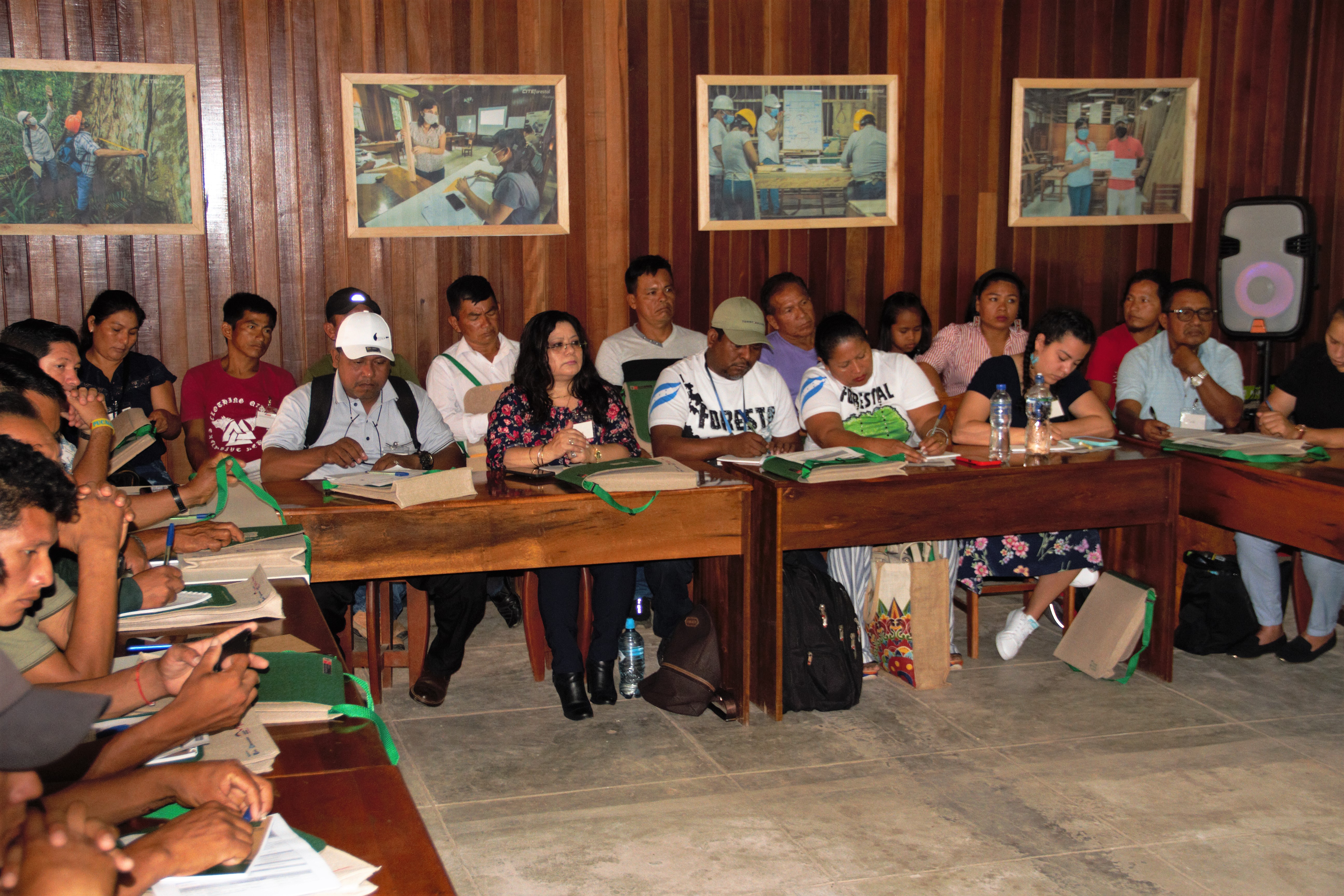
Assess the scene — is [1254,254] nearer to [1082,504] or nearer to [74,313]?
[1082,504]

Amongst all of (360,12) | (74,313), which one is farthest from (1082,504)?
(74,313)

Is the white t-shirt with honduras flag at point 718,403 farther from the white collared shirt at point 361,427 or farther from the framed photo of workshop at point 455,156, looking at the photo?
the framed photo of workshop at point 455,156

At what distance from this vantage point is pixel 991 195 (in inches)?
223

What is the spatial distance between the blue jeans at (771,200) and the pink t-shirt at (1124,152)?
1.73 meters

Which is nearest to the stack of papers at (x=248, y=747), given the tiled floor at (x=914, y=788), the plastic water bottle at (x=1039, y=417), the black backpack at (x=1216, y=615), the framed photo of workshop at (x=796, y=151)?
the tiled floor at (x=914, y=788)

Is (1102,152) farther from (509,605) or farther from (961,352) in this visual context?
(509,605)

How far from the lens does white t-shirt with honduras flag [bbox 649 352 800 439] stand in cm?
394

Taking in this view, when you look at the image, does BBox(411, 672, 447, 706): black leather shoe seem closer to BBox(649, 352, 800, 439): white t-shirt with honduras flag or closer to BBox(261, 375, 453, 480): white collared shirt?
BBox(261, 375, 453, 480): white collared shirt

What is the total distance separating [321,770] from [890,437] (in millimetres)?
2837

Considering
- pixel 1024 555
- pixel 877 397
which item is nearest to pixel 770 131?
pixel 877 397

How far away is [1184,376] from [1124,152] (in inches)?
71.0

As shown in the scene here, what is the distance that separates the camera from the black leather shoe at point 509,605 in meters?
4.50

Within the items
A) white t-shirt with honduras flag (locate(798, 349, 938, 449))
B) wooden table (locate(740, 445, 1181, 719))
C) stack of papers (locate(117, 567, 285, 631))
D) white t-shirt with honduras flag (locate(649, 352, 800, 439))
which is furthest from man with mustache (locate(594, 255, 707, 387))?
stack of papers (locate(117, 567, 285, 631))

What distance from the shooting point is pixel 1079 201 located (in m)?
5.73
